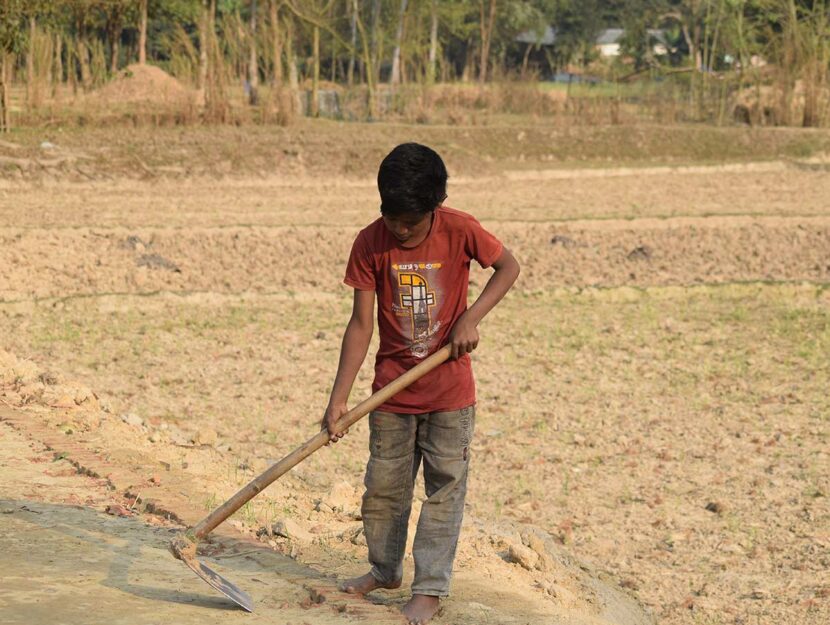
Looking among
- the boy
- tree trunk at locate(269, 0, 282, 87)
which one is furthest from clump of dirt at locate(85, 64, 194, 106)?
the boy

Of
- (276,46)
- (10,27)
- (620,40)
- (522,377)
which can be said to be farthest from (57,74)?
(620,40)

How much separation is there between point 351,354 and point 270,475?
19.6 inches

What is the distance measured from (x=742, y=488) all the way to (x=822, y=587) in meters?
1.17

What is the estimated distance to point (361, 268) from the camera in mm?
4148

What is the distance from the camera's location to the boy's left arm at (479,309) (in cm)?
401

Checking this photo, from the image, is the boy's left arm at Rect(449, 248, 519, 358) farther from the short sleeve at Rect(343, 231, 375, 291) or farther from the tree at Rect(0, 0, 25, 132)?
the tree at Rect(0, 0, 25, 132)

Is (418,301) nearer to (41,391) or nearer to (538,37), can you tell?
(41,391)

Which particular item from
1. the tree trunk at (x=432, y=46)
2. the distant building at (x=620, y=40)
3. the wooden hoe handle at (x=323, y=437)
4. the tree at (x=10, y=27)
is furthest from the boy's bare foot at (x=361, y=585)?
the distant building at (x=620, y=40)

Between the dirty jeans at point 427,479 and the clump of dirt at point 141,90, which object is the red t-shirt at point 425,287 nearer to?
the dirty jeans at point 427,479

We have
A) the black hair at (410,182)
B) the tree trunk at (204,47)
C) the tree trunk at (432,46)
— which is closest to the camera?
the black hair at (410,182)

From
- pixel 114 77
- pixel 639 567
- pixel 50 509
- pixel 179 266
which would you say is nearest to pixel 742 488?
Result: pixel 639 567

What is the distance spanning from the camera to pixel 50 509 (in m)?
5.09

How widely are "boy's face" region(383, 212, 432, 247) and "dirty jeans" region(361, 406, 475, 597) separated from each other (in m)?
0.58

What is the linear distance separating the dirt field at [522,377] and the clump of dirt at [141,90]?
4801 millimetres
